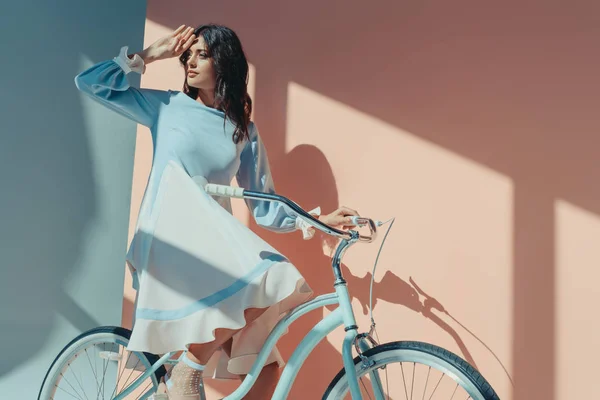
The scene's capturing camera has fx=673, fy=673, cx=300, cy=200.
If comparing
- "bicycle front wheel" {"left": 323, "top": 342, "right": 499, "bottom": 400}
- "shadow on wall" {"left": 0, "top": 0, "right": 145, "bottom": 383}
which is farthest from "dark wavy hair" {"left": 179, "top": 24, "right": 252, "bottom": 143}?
"shadow on wall" {"left": 0, "top": 0, "right": 145, "bottom": 383}

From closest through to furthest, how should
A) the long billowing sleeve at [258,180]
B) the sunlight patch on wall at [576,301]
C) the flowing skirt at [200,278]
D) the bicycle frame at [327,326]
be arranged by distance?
the bicycle frame at [327,326], the flowing skirt at [200,278], the sunlight patch on wall at [576,301], the long billowing sleeve at [258,180]

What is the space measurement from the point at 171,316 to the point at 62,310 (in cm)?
115

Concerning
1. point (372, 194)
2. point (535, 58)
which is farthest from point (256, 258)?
point (535, 58)

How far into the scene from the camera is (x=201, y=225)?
1.71m

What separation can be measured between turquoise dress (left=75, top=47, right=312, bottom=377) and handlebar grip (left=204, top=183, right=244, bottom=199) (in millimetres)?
85

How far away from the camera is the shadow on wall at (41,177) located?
251 cm

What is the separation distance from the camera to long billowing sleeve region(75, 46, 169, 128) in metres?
1.83

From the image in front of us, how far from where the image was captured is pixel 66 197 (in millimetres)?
2637

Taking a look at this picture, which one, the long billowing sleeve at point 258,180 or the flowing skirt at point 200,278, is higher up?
the long billowing sleeve at point 258,180

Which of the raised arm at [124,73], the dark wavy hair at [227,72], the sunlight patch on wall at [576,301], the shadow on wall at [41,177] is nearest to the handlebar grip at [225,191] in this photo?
the dark wavy hair at [227,72]

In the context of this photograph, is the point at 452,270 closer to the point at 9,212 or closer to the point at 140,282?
the point at 140,282

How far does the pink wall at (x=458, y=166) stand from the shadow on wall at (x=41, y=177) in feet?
2.53

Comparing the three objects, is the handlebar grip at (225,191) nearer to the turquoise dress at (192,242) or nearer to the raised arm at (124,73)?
the turquoise dress at (192,242)

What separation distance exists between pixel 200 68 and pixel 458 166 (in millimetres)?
803
